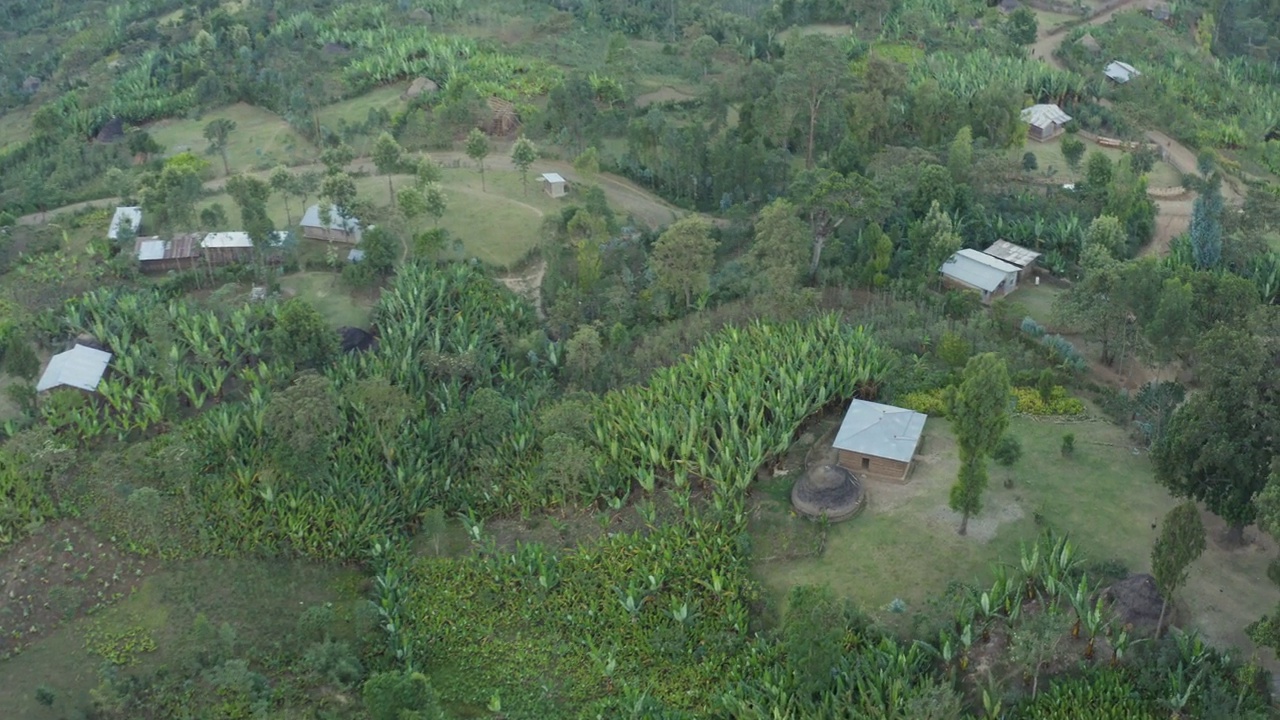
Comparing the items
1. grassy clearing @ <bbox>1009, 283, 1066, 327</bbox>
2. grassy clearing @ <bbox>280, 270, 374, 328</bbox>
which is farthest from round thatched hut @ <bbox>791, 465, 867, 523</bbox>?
grassy clearing @ <bbox>280, 270, 374, 328</bbox>

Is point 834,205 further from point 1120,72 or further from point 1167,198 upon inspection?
point 1120,72

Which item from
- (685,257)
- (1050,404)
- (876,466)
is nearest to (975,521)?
(876,466)

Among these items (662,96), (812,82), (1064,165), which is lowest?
(1064,165)

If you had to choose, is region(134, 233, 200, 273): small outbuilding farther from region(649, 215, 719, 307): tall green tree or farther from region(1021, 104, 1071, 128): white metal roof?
region(1021, 104, 1071, 128): white metal roof

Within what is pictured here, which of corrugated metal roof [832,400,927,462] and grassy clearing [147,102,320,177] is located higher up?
corrugated metal roof [832,400,927,462]

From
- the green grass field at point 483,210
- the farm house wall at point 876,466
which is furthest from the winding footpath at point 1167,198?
the green grass field at point 483,210

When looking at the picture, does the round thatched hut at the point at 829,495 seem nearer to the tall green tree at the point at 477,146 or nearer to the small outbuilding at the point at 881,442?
the small outbuilding at the point at 881,442

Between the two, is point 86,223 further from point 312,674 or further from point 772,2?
point 772,2

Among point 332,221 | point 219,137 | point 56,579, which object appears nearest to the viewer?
point 56,579
